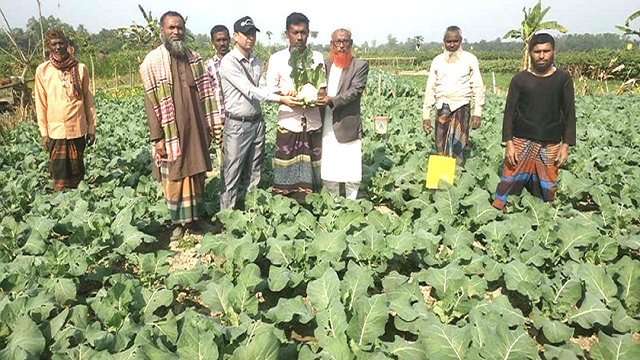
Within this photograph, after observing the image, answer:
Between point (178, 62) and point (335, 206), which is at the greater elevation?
point (178, 62)

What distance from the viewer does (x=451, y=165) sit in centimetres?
432

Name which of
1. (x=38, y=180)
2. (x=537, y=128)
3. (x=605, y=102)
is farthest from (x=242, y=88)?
(x=605, y=102)

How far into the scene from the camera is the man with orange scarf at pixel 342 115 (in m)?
3.87

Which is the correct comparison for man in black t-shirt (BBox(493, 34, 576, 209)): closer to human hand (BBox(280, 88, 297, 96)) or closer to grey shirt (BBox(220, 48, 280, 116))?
human hand (BBox(280, 88, 297, 96))

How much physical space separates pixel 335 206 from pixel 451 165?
126cm

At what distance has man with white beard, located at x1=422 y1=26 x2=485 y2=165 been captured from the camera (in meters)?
4.89

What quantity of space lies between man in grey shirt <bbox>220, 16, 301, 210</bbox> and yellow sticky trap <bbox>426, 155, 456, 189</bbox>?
1.54 meters

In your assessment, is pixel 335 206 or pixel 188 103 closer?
pixel 188 103

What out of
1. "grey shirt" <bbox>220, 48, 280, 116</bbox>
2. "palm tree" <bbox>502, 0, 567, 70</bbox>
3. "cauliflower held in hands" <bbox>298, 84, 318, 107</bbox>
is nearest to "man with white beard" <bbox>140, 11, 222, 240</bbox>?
"grey shirt" <bbox>220, 48, 280, 116</bbox>

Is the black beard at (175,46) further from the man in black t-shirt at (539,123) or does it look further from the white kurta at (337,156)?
the man in black t-shirt at (539,123)

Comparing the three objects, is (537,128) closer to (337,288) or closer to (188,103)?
(337,288)

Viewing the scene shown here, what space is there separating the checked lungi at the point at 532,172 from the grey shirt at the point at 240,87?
7.42 ft

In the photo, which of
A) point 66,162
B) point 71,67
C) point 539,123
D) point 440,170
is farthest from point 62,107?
point 539,123

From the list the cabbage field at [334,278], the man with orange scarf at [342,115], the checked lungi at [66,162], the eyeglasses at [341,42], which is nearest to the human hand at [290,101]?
the man with orange scarf at [342,115]
